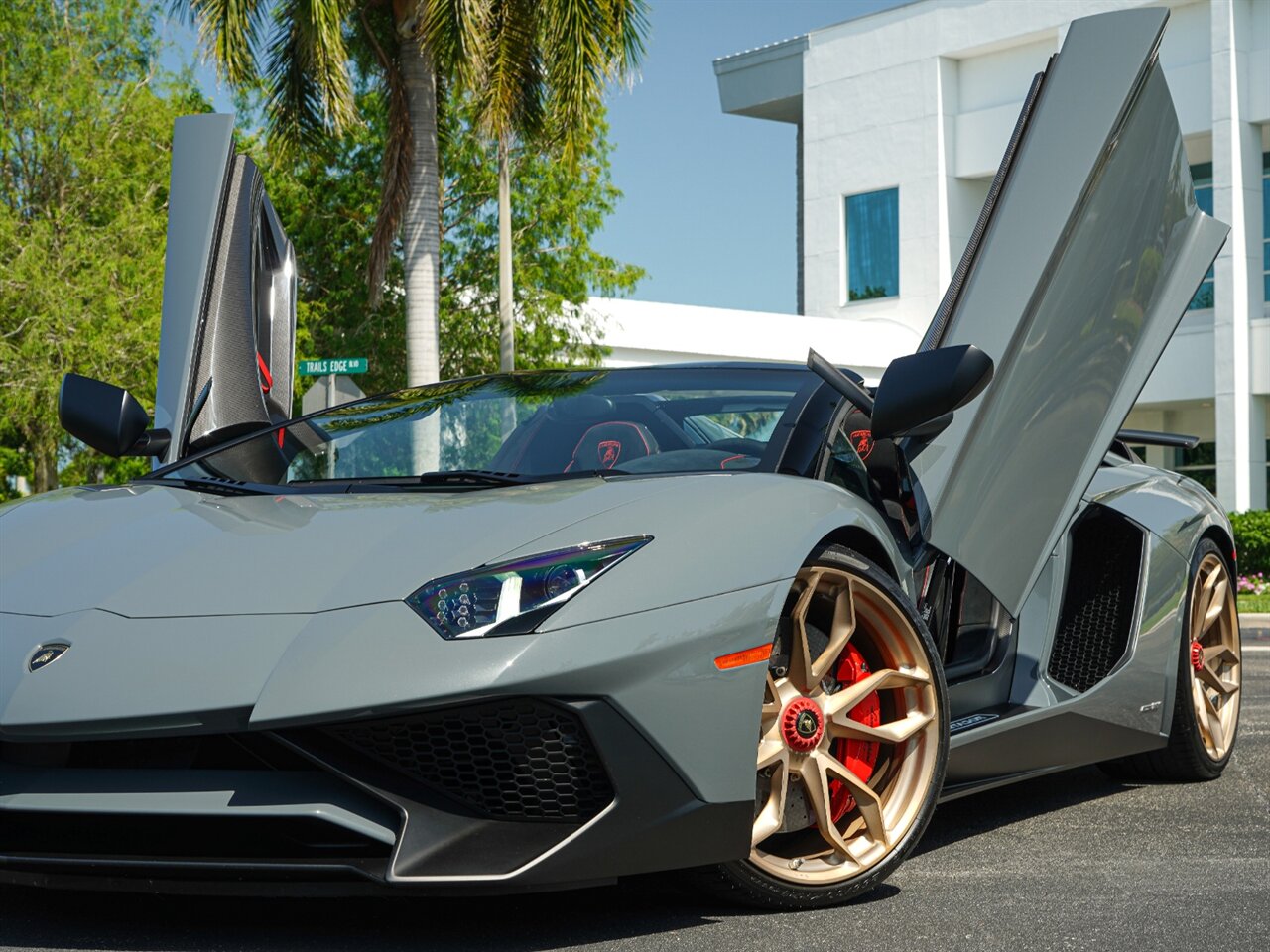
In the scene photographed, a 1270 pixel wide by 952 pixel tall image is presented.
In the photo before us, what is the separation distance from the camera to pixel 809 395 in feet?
13.8

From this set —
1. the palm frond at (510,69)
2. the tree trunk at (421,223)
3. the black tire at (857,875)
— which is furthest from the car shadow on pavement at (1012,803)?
the palm frond at (510,69)

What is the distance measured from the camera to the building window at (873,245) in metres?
33.6

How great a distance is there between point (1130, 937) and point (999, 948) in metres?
0.29

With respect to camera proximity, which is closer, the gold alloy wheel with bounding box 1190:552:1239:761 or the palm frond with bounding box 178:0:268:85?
the gold alloy wheel with bounding box 1190:552:1239:761

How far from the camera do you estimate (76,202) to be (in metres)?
23.4

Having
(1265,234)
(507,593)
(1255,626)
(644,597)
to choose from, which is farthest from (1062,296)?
(1265,234)

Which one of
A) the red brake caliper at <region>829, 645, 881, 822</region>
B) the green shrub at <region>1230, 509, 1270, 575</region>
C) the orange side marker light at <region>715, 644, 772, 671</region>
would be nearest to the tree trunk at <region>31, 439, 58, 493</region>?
the green shrub at <region>1230, 509, 1270, 575</region>

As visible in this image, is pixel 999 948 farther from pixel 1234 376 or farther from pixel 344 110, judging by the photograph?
pixel 1234 376

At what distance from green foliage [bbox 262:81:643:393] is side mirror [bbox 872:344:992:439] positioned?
19954 mm

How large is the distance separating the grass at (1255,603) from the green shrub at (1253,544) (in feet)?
11.0

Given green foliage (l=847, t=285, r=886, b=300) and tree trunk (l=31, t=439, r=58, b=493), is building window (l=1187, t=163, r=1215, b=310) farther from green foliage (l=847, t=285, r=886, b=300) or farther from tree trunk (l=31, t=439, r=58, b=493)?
tree trunk (l=31, t=439, r=58, b=493)

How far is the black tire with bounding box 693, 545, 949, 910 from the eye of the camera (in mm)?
3334

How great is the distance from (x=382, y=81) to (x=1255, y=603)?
10.6m

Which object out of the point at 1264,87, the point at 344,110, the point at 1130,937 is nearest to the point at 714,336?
Answer: the point at 1264,87
